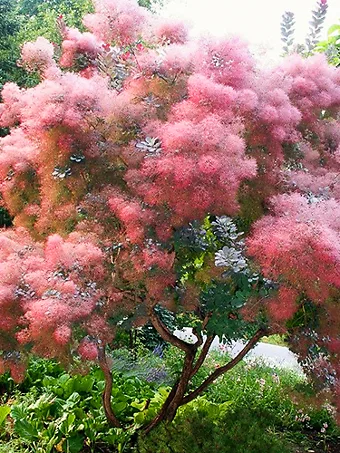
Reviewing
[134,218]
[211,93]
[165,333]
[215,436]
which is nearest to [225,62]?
[211,93]

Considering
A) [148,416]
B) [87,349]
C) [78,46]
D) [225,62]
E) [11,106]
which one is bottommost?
[87,349]

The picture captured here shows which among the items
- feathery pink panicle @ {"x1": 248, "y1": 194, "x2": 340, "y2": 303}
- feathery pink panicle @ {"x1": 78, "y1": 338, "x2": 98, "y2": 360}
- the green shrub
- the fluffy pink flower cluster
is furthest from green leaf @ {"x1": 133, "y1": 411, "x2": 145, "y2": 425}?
feathery pink panicle @ {"x1": 248, "y1": 194, "x2": 340, "y2": 303}

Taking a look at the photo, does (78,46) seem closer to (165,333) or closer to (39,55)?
(39,55)

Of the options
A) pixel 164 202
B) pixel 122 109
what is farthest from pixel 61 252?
pixel 122 109

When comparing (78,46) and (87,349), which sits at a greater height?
(78,46)

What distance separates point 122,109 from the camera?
2.80 metres

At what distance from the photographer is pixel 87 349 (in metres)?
2.52

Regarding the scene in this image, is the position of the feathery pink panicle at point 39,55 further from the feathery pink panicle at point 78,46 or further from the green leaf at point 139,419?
the green leaf at point 139,419

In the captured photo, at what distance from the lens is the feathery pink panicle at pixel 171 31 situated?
3189 mm

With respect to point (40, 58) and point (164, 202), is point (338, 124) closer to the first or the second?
point (164, 202)

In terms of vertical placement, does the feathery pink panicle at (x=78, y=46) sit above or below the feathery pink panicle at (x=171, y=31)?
below

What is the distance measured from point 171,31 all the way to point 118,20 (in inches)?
11.2

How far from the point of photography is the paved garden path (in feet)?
→ 22.1

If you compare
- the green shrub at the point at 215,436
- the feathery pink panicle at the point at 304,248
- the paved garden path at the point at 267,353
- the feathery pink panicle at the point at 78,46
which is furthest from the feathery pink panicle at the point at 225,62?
the paved garden path at the point at 267,353
